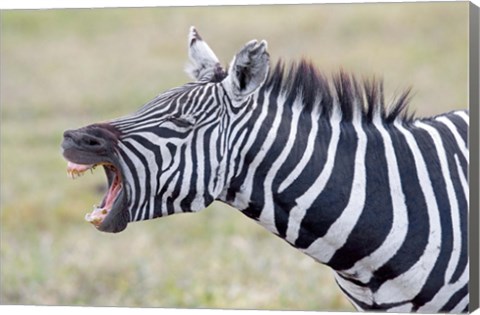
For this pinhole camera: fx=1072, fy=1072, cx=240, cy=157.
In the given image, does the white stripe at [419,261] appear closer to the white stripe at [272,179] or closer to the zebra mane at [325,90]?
the zebra mane at [325,90]

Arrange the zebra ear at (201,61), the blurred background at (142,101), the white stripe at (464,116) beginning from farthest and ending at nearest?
the blurred background at (142,101)
the white stripe at (464,116)
the zebra ear at (201,61)

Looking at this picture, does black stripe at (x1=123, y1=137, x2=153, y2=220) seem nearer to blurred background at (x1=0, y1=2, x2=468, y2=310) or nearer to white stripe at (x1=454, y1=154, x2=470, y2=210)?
white stripe at (x1=454, y1=154, x2=470, y2=210)

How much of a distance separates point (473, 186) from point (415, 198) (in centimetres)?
39

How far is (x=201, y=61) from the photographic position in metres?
4.02

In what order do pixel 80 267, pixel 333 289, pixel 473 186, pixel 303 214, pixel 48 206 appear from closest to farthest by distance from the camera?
pixel 303 214
pixel 473 186
pixel 333 289
pixel 80 267
pixel 48 206

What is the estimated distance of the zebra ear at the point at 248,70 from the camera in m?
3.66

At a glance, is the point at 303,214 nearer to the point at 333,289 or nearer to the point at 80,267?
the point at 333,289

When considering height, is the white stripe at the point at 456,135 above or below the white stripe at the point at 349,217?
above

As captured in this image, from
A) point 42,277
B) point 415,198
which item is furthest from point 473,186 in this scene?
point 42,277

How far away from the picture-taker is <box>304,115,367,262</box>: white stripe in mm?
3900

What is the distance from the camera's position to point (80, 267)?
7.65 meters

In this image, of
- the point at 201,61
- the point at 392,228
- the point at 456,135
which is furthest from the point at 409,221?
the point at 201,61

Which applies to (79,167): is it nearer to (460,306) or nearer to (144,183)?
(144,183)

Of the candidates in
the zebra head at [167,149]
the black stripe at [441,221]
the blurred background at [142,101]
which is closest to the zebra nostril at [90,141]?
the zebra head at [167,149]
